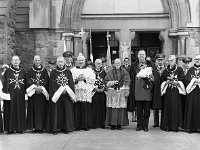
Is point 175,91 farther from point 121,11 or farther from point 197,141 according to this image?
point 121,11

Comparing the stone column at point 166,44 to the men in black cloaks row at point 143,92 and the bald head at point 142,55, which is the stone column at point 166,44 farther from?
the bald head at point 142,55

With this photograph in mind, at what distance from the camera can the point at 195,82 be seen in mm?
9625

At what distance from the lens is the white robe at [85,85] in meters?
9.95

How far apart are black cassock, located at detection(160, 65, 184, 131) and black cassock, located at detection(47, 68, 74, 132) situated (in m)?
2.39

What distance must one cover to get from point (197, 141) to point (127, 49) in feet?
23.6

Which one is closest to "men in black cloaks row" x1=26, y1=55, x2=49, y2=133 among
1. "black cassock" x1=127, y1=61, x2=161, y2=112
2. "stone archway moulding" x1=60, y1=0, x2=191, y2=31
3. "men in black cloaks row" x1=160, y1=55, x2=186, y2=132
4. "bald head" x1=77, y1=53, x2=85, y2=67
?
A: "bald head" x1=77, y1=53, x2=85, y2=67

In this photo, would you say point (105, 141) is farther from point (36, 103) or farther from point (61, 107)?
point (36, 103)

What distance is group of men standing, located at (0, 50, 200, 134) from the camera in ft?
31.3

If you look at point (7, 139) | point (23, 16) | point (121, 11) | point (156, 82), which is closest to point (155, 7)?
point (121, 11)

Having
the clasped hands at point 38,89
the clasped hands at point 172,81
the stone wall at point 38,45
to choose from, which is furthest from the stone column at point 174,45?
the clasped hands at point 38,89

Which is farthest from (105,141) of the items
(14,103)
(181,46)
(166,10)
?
(166,10)

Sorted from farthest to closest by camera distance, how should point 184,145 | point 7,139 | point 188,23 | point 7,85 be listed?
point 188,23 → point 7,85 → point 7,139 → point 184,145

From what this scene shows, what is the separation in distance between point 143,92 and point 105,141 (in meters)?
1.87

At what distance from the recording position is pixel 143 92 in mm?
9742
